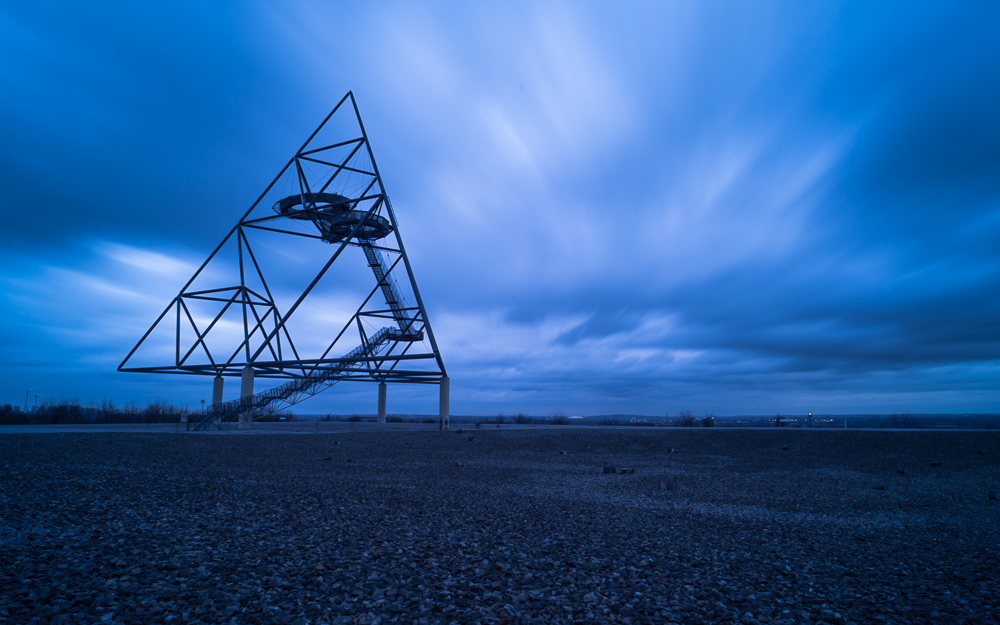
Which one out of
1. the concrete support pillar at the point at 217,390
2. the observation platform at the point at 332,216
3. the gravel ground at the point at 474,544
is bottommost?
Result: the gravel ground at the point at 474,544

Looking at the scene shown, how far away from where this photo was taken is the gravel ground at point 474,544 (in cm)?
413

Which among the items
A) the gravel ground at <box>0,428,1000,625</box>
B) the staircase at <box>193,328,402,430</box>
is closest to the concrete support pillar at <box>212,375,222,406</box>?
the staircase at <box>193,328,402,430</box>

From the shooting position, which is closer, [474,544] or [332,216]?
[474,544]

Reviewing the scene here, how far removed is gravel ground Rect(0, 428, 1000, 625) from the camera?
4.13 metres

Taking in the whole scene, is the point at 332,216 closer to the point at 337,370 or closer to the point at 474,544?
the point at 337,370

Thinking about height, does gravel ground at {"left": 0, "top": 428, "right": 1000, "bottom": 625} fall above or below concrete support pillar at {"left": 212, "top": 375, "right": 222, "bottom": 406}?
below

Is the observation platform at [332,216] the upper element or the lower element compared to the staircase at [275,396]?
upper

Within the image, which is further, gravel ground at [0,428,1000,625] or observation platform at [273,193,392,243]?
observation platform at [273,193,392,243]

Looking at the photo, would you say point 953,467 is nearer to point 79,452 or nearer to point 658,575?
point 658,575

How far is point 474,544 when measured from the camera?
5.95 m

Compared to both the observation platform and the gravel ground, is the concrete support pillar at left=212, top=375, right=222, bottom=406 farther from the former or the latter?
the gravel ground

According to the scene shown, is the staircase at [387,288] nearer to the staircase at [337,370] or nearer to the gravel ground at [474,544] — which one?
the staircase at [337,370]

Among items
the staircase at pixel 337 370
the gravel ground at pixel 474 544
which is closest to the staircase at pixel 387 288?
the staircase at pixel 337 370

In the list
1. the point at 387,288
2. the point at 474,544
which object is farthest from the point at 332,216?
the point at 474,544
